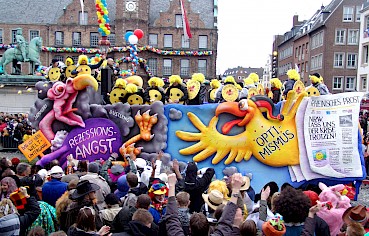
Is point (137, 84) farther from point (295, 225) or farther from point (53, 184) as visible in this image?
point (295, 225)

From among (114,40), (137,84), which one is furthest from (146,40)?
(137,84)

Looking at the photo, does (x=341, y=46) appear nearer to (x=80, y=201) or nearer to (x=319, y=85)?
(x=319, y=85)

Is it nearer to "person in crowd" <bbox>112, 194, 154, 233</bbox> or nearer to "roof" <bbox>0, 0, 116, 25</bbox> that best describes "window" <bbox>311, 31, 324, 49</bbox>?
"roof" <bbox>0, 0, 116, 25</bbox>

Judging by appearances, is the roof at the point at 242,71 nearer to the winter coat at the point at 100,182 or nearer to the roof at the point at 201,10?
the roof at the point at 201,10

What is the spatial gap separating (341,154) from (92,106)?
5520 mm

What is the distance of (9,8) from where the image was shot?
131 feet

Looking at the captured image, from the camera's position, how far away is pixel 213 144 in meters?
9.26

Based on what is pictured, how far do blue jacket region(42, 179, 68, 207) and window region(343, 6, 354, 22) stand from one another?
39.7 m

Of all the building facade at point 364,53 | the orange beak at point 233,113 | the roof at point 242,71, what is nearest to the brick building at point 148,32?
the building facade at point 364,53

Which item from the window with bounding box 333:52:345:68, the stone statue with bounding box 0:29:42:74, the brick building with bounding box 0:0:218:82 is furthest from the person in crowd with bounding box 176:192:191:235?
the window with bounding box 333:52:345:68

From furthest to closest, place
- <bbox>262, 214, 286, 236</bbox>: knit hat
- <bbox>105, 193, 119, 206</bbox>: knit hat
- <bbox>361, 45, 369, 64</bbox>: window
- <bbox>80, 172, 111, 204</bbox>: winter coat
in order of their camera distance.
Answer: <bbox>361, 45, 369, 64</bbox>: window, <bbox>80, 172, 111, 204</bbox>: winter coat, <bbox>105, 193, 119, 206</bbox>: knit hat, <bbox>262, 214, 286, 236</bbox>: knit hat

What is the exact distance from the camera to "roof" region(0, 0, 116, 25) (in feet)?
130

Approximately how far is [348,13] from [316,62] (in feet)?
17.7

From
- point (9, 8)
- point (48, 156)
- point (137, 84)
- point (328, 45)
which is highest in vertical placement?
point (9, 8)
